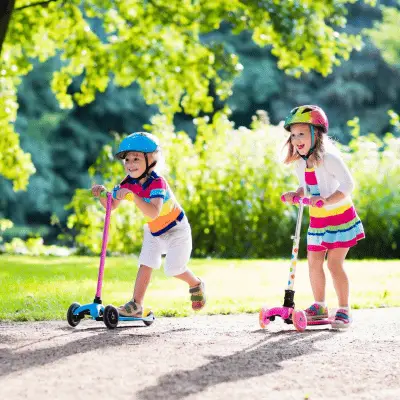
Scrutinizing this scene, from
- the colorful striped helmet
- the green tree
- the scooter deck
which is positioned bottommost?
the scooter deck

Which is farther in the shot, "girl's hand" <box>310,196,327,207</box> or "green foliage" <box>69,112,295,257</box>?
"green foliage" <box>69,112,295,257</box>

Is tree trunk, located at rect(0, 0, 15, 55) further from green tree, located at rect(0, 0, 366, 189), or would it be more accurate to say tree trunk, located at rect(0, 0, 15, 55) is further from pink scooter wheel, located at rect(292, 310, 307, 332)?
pink scooter wheel, located at rect(292, 310, 307, 332)

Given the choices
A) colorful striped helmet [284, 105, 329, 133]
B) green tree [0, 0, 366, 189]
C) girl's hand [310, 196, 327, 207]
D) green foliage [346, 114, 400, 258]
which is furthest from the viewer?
green foliage [346, 114, 400, 258]

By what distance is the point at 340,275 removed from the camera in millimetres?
5688

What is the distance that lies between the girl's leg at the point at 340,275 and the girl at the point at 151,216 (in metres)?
0.86

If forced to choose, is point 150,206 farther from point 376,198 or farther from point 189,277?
point 376,198

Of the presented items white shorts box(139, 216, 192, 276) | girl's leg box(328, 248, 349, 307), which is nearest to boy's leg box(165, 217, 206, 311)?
white shorts box(139, 216, 192, 276)

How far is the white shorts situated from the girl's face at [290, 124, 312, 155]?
33.8 inches

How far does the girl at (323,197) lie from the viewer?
560cm

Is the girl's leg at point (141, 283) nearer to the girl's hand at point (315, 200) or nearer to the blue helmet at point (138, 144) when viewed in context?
the blue helmet at point (138, 144)

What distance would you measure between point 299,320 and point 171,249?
93 centimetres

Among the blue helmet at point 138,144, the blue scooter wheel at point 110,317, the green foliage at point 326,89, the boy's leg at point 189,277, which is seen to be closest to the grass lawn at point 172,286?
the boy's leg at point 189,277

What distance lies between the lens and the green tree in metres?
12.1

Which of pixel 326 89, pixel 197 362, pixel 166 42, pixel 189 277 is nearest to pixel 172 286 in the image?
pixel 189 277
